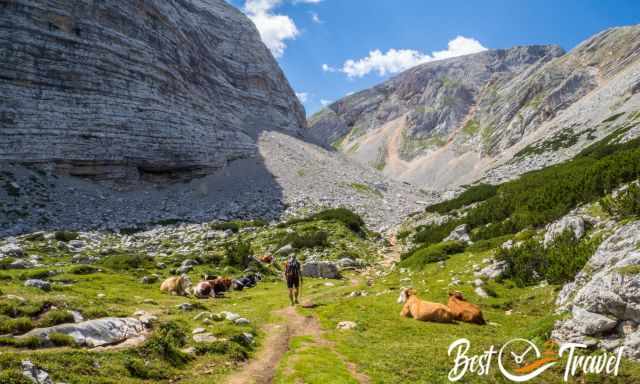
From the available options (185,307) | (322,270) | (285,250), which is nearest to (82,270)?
(185,307)

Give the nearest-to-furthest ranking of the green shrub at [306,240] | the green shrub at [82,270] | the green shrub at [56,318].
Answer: the green shrub at [56,318] < the green shrub at [82,270] < the green shrub at [306,240]

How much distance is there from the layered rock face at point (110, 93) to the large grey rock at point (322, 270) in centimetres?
4295

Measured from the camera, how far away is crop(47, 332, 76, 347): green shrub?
29.7 ft

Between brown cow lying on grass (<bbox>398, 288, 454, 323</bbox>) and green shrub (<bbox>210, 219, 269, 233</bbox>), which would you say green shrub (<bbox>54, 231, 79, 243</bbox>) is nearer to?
green shrub (<bbox>210, 219, 269, 233</bbox>)

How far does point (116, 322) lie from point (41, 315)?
1.98 m

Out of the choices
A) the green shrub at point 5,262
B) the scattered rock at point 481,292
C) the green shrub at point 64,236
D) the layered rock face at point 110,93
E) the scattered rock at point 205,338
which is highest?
the layered rock face at point 110,93

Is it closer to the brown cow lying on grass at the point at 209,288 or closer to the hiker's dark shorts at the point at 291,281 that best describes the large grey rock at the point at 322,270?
the brown cow lying on grass at the point at 209,288

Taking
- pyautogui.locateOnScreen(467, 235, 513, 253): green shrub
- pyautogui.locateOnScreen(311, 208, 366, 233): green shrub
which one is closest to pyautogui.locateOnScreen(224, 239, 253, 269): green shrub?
pyautogui.locateOnScreen(467, 235, 513, 253): green shrub

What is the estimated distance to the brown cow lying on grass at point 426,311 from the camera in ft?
48.8

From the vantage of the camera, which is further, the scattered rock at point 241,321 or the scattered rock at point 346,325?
the scattered rock at point 346,325

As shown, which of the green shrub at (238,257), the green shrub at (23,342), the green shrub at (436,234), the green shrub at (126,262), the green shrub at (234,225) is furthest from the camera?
the green shrub at (234,225)

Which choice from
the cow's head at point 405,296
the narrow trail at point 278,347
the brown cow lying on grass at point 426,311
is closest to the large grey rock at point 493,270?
the cow's head at point 405,296

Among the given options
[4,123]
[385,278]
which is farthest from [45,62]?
[385,278]

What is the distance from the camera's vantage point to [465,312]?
14.6 m
